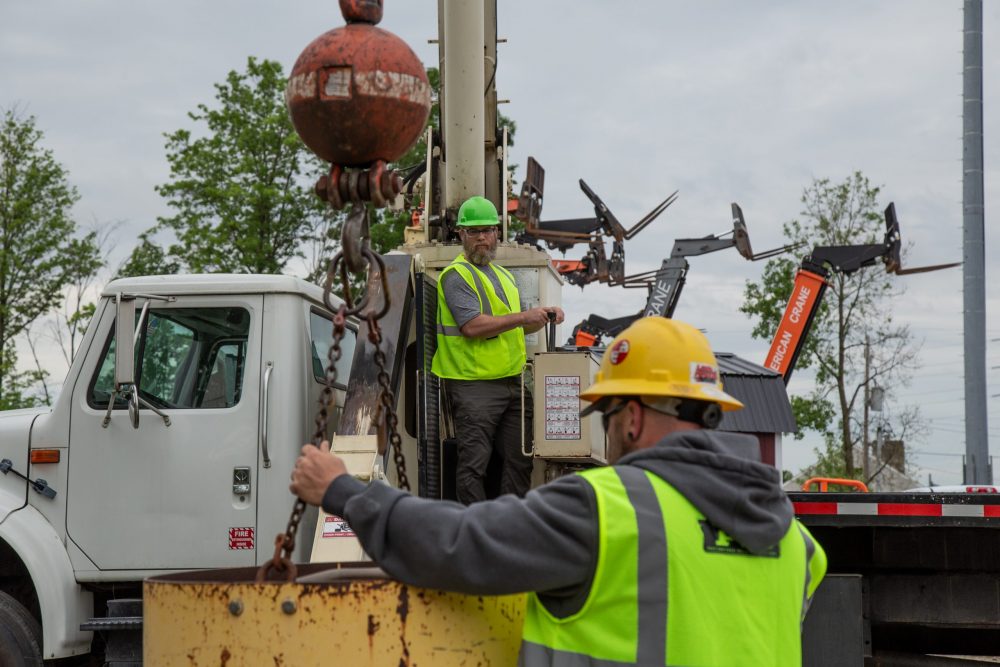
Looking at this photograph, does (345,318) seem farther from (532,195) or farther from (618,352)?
(532,195)

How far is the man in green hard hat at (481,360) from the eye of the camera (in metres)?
6.24

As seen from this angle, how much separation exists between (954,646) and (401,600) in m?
4.58

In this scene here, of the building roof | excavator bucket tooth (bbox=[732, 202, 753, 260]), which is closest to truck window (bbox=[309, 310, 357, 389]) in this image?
the building roof

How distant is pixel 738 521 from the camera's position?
Answer: 8.84 feet

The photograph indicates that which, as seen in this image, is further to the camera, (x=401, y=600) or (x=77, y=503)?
(x=77, y=503)

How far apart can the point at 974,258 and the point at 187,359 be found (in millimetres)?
13280

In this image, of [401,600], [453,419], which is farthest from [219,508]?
[401,600]

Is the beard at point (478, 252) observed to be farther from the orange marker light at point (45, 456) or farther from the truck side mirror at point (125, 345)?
Answer: the orange marker light at point (45, 456)

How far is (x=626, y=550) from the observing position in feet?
Result: 8.53

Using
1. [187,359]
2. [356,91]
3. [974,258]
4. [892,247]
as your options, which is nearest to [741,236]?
[892,247]

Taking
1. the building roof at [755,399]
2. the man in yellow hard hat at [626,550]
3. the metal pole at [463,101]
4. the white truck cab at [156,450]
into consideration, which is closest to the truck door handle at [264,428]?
the white truck cab at [156,450]

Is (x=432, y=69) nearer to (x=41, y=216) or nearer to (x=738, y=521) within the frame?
(x=41, y=216)

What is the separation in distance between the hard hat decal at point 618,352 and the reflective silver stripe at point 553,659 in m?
0.70

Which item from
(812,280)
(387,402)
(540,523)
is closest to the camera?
(540,523)
